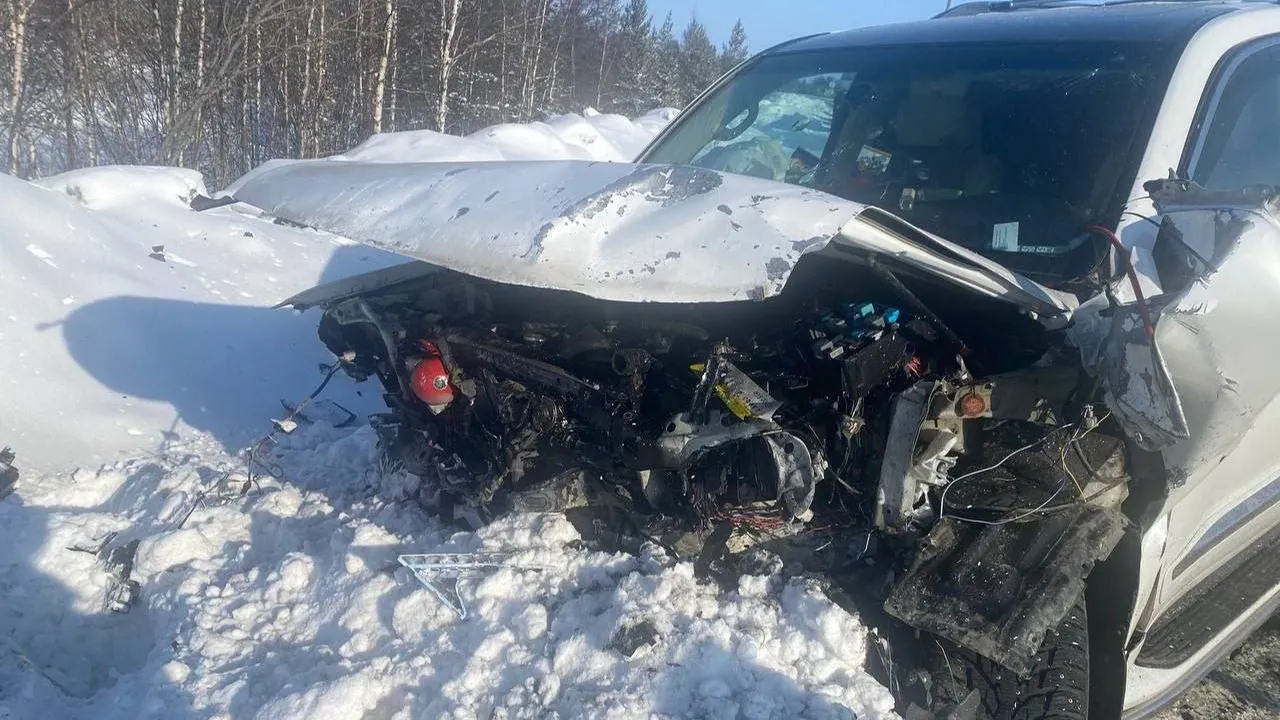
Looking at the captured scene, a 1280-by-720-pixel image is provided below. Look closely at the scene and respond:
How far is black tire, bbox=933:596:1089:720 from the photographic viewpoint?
212 centimetres

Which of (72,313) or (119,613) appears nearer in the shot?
(119,613)

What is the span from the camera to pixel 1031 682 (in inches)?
84.7

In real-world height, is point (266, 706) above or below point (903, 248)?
below

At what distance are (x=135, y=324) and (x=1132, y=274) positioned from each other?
4.90 meters

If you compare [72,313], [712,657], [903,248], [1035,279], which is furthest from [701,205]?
[72,313]

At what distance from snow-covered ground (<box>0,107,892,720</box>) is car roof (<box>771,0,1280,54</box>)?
208cm

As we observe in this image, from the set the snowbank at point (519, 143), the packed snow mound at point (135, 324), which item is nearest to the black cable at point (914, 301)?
the packed snow mound at point (135, 324)

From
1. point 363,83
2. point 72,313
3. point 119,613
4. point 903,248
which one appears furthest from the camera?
point 363,83

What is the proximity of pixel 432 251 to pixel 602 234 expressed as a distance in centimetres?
49

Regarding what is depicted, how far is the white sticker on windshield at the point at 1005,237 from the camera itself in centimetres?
255

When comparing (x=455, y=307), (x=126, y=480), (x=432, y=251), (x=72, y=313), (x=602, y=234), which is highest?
(x=602, y=234)

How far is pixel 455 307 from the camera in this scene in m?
3.00

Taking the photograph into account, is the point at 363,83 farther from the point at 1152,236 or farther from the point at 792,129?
the point at 1152,236

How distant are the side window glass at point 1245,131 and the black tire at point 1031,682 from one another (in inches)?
56.8
